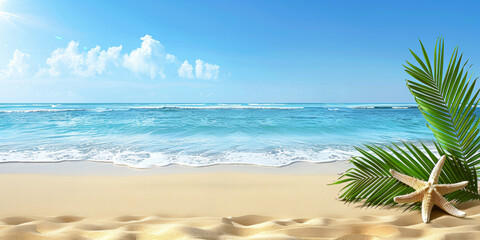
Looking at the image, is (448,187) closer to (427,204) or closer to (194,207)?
(427,204)

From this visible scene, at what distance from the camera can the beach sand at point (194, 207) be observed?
1.53 m

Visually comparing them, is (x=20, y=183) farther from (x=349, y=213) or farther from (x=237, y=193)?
(x=349, y=213)

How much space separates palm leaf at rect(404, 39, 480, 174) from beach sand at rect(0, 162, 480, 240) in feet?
1.63

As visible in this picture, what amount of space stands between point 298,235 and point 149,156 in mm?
4049

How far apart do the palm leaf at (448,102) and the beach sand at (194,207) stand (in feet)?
1.63

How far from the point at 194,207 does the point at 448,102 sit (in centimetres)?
241

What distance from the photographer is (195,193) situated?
8.86 ft

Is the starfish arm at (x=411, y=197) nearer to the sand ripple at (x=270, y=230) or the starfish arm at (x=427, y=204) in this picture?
the starfish arm at (x=427, y=204)

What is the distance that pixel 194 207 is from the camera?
232 cm

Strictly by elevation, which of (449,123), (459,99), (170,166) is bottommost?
(170,166)

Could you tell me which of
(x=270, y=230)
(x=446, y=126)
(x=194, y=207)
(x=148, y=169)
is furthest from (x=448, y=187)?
(x=148, y=169)

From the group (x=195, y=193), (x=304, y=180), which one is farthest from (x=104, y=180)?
(x=304, y=180)

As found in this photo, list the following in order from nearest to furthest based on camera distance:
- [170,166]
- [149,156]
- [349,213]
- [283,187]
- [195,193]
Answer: [349,213], [195,193], [283,187], [170,166], [149,156]

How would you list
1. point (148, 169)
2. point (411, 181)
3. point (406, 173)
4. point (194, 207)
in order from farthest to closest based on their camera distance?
point (148, 169) < point (194, 207) < point (406, 173) < point (411, 181)
